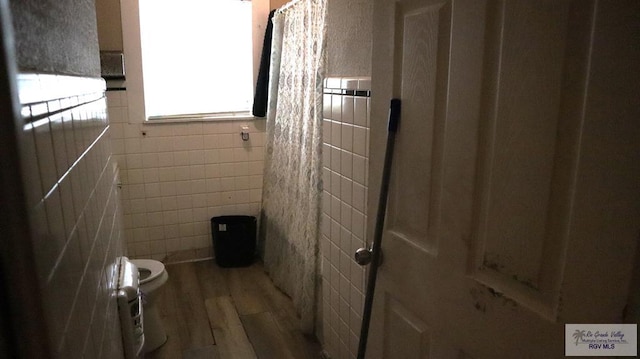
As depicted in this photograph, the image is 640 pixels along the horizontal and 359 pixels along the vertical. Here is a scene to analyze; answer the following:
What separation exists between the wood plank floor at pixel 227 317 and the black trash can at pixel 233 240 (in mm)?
70

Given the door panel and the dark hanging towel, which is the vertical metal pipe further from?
the dark hanging towel

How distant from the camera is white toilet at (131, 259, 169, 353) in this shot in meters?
2.22

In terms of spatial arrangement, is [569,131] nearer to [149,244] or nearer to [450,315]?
A: [450,315]

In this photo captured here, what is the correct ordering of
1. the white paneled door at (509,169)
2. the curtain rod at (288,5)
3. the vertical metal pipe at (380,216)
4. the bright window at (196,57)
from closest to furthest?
1. the white paneled door at (509,169)
2. the vertical metal pipe at (380,216)
3. the curtain rod at (288,5)
4. the bright window at (196,57)

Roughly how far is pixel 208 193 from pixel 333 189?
1710 millimetres

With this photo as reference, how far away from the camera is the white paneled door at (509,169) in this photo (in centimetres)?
67

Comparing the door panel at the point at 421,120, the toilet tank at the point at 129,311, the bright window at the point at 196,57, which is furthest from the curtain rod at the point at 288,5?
the toilet tank at the point at 129,311

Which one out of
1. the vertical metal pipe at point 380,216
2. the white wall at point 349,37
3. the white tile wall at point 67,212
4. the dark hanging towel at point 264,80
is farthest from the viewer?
the dark hanging towel at point 264,80

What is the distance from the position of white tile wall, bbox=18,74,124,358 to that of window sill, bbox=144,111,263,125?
7.24ft

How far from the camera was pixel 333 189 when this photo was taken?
1965 mm

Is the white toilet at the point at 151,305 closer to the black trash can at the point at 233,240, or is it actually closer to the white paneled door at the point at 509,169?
the black trash can at the point at 233,240

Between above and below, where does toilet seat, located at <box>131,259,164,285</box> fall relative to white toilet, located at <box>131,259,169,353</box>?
above

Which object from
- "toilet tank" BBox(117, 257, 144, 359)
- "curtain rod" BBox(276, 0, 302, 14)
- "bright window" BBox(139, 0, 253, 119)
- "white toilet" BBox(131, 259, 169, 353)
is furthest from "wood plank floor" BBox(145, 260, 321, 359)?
"curtain rod" BBox(276, 0, 302, 14)

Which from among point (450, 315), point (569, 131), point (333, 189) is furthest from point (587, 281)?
point (333, 189)
